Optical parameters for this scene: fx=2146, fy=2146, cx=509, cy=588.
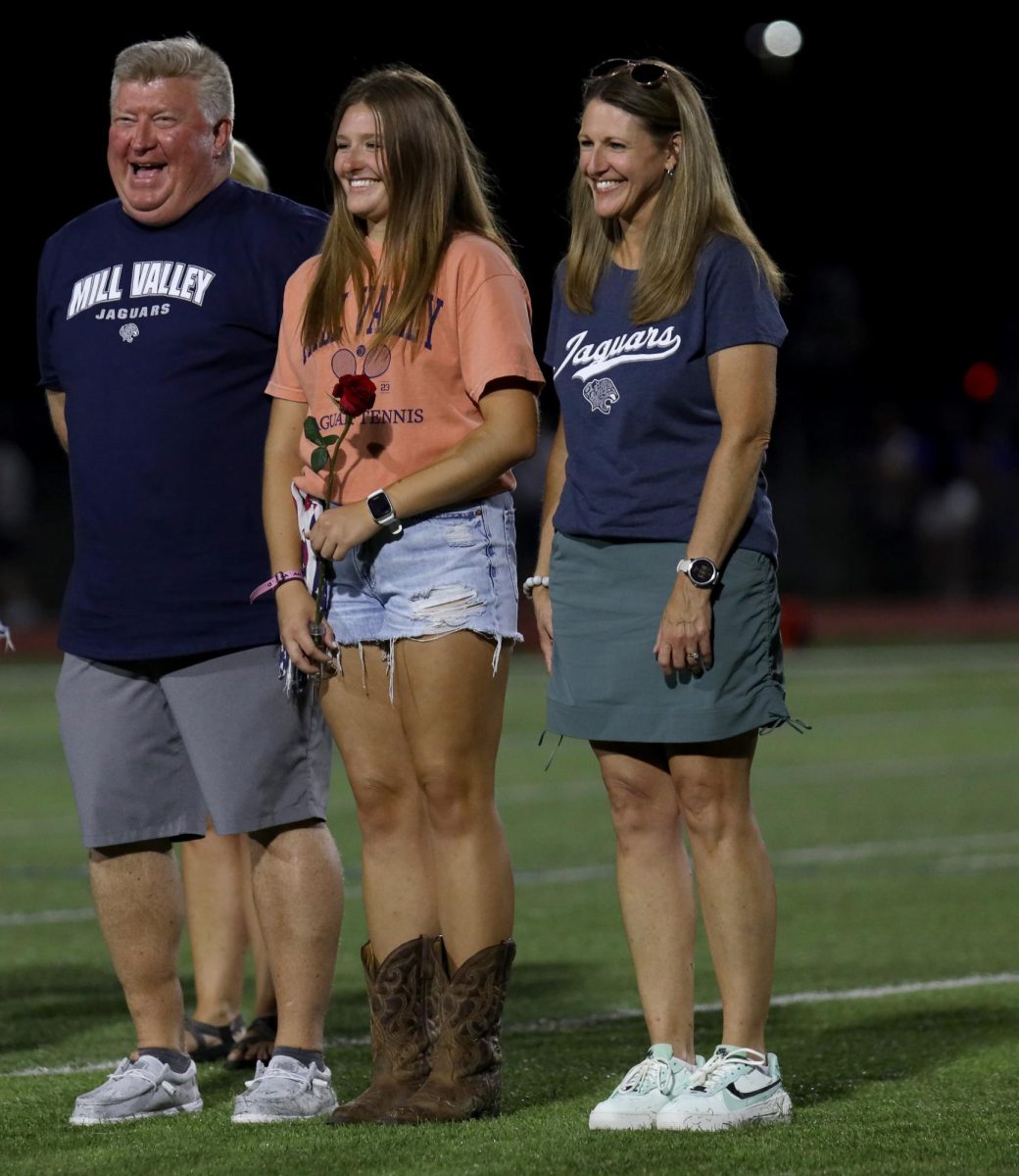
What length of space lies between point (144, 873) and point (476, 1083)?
872 millimetres

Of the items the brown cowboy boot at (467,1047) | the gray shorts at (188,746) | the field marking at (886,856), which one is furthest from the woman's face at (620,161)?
A: the field marking at (886,856)

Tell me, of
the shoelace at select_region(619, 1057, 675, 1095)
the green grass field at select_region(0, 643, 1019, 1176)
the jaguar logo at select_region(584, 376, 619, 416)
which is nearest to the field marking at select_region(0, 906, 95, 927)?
the green grass field at select_region(0, 643, 1019, 1176)

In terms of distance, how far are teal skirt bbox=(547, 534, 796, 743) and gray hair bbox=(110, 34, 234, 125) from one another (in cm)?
126

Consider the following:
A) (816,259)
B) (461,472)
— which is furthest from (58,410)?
(816,259)

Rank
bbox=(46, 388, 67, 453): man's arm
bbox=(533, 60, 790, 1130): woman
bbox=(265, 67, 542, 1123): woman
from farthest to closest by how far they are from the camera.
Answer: bbox=(46, 388, 67, 453): man's arm < bbox=(265, 67, 542, 1123): woman < bbox=(533, 60, 790, 1130): woman

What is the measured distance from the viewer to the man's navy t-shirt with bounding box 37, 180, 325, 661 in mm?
4453

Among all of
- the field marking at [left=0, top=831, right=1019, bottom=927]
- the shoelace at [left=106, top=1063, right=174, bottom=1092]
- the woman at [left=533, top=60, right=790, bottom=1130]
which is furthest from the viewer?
the field marking at [left=0, top=831, right=1019, bottom=927]

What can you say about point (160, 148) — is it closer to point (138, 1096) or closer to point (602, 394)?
point (602, 394)

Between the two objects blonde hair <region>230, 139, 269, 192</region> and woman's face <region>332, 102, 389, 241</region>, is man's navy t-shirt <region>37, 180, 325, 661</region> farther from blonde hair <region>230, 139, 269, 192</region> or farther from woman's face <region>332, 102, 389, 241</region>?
blonde hair <region>230, 139, 269, 192</region>

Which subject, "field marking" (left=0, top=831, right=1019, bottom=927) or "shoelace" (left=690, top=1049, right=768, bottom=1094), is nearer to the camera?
"shoelace" (left=690, top=1049, right=768, bottom=1094)

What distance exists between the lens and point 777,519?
25859mm

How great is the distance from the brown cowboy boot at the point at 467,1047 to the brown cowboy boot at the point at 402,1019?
2.2 inches

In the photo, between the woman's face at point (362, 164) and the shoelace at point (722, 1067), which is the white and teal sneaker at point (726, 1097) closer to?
the shoelace at point (722, 1067)

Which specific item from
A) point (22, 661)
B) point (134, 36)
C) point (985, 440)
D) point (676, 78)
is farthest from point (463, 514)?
point (985, 440)
